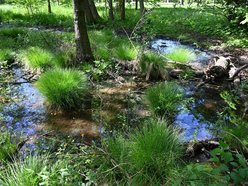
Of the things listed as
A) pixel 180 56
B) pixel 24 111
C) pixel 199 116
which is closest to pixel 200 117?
pixel 199 116

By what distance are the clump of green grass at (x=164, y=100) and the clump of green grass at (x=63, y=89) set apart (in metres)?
1.49

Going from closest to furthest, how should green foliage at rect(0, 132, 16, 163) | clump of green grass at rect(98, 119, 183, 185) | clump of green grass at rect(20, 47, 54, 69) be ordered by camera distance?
clump of green grass at rect(98, 119, 183, 185)
green foliage at rect(0, 132, 16, 163)
clump of green grass at rect(20, 47, 54, 69)

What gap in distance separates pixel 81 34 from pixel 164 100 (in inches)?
146

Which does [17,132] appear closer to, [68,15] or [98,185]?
[98,185]

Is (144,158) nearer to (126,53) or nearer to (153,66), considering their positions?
(153,66)

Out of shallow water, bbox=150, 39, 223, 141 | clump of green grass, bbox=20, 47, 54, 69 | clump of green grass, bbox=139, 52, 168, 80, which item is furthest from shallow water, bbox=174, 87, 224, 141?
clump of green grass, bbox=20, 47, 54, 69

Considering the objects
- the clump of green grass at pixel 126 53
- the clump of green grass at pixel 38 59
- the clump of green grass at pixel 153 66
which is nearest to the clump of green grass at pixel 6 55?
the clump of green grass at pixel 38 59

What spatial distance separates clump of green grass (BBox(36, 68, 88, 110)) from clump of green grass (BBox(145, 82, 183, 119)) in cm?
149

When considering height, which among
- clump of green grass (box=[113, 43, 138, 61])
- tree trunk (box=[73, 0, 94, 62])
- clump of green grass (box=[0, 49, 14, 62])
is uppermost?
tree trunk (box=[73, 0, 94, 62])

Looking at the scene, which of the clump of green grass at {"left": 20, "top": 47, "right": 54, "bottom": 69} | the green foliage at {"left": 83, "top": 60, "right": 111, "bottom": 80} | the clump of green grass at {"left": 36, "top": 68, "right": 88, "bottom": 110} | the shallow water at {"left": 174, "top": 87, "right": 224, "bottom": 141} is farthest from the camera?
the clump of green grass at {"left": 20, "top": 47, "right": 54, "bottom": 69}

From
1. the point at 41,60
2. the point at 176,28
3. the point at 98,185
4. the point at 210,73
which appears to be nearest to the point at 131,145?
the point at 98,185

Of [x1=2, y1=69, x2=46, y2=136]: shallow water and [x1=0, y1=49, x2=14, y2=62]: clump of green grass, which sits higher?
[x1=0, y1=49, x2=14, y2=62]: clump of green grass

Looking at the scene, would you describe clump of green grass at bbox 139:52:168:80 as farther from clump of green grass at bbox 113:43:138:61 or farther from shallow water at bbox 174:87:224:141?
shallow water at bbox 174:87:224:141

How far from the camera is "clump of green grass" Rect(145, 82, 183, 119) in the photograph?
19.0ft
